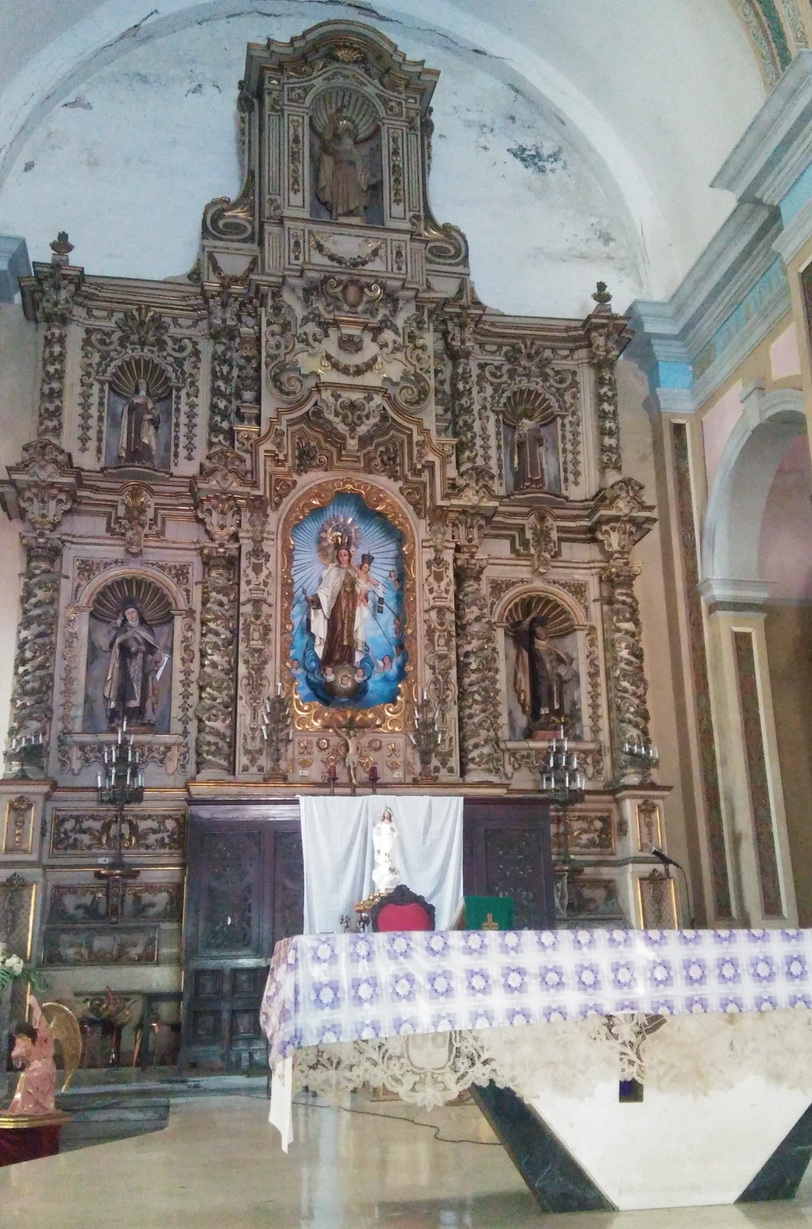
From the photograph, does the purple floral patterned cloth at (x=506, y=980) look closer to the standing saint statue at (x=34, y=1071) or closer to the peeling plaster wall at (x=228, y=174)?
the standing saint statue at (x=34, y=1071)

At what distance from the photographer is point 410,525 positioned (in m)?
12.2

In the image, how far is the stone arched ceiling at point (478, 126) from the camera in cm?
1288

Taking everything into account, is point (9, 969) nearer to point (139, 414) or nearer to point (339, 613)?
point (339, 613)

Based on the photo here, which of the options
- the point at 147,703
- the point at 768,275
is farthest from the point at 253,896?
the point at 768,275

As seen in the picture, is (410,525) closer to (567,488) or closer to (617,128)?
(567,488)

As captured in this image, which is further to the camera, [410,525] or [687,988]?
[410,525]

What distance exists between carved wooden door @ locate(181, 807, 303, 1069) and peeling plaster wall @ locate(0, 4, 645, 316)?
6.43 m

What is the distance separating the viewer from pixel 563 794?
37.0 ft

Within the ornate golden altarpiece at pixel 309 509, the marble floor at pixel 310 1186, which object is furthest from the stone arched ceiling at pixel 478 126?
the marble floor at pixel 310 1186

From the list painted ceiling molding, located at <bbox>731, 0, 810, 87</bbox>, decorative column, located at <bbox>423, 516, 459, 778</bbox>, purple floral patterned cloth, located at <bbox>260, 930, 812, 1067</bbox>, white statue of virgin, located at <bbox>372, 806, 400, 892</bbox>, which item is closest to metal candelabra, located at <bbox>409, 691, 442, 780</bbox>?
decorative column, located at <bbox>423, 516, 459, 778</bbox>

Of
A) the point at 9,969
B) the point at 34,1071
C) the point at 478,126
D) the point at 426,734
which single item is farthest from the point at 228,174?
the point at 34,1071

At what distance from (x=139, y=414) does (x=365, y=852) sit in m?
5.33

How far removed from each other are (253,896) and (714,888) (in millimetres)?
4806

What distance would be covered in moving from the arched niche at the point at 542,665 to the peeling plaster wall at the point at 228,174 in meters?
3.74
